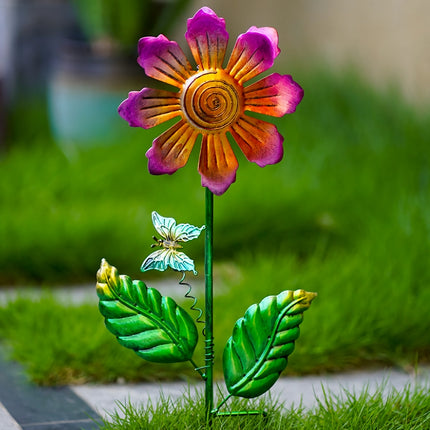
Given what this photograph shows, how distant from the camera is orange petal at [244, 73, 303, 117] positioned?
126 cm

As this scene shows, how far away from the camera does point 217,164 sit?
4.16ft

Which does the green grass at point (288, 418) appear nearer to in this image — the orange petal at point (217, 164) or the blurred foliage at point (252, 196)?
the orange petal at point (217, 164)

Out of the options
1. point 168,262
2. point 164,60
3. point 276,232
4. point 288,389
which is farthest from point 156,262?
point 276,232

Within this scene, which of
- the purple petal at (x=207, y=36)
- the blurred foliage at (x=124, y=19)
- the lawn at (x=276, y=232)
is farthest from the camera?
the blurred foliage at (x=124, y=19)

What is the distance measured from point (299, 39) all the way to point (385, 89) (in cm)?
102

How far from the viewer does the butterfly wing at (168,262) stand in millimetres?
1260

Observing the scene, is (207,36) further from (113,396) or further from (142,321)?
(113,396)

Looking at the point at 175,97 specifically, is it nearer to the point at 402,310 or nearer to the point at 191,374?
the point at 191,374

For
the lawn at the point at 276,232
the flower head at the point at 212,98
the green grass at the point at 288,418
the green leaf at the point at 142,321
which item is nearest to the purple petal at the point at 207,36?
the flower head at the point at 212,98

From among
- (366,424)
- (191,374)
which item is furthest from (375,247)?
(366,424)

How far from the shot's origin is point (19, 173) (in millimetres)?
3408

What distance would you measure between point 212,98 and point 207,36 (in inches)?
3.8

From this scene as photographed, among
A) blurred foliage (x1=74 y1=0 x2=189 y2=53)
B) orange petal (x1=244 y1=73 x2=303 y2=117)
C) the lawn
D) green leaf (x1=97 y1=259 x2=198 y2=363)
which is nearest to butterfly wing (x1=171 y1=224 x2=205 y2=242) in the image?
green leaf (x1=97 y1=259 x2=198 y2=363)

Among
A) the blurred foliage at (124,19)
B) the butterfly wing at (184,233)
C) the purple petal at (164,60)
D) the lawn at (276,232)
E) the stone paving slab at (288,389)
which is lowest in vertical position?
the stone paving slab at (288,389)
